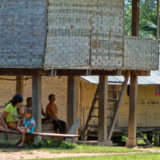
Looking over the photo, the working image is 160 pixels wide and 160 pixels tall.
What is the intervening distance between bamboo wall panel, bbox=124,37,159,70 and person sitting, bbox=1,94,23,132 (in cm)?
413

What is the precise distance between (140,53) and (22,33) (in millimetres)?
3962

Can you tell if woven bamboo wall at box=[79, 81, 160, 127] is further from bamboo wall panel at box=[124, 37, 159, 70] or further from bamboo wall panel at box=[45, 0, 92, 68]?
bamboo wall panel at box=[45, 0, 92, 68]

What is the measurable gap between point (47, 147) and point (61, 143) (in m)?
0.48

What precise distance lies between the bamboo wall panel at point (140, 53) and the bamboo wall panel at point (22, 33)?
2.85m

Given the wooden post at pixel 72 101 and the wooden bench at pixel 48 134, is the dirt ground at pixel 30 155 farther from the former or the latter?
the wooden post at pixel 72 101

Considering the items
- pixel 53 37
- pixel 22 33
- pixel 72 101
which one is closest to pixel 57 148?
pixel 72 101

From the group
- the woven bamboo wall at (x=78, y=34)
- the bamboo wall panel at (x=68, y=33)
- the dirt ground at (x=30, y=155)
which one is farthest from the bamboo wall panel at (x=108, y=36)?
the dirt ground at (x=30, y=155)

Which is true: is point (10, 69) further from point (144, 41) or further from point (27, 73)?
point (144, 41)

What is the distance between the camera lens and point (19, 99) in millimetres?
13852

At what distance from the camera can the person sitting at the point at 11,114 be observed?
547 inches

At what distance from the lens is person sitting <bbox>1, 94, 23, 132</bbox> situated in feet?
45.5

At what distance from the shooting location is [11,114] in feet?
45.9

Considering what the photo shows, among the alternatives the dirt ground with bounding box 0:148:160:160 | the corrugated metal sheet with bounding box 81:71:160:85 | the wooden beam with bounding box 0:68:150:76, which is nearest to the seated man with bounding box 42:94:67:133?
the wooden beam with bounding box 0:68:150:76

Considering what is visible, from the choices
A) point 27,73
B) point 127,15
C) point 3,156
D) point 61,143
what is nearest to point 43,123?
point 27,73
